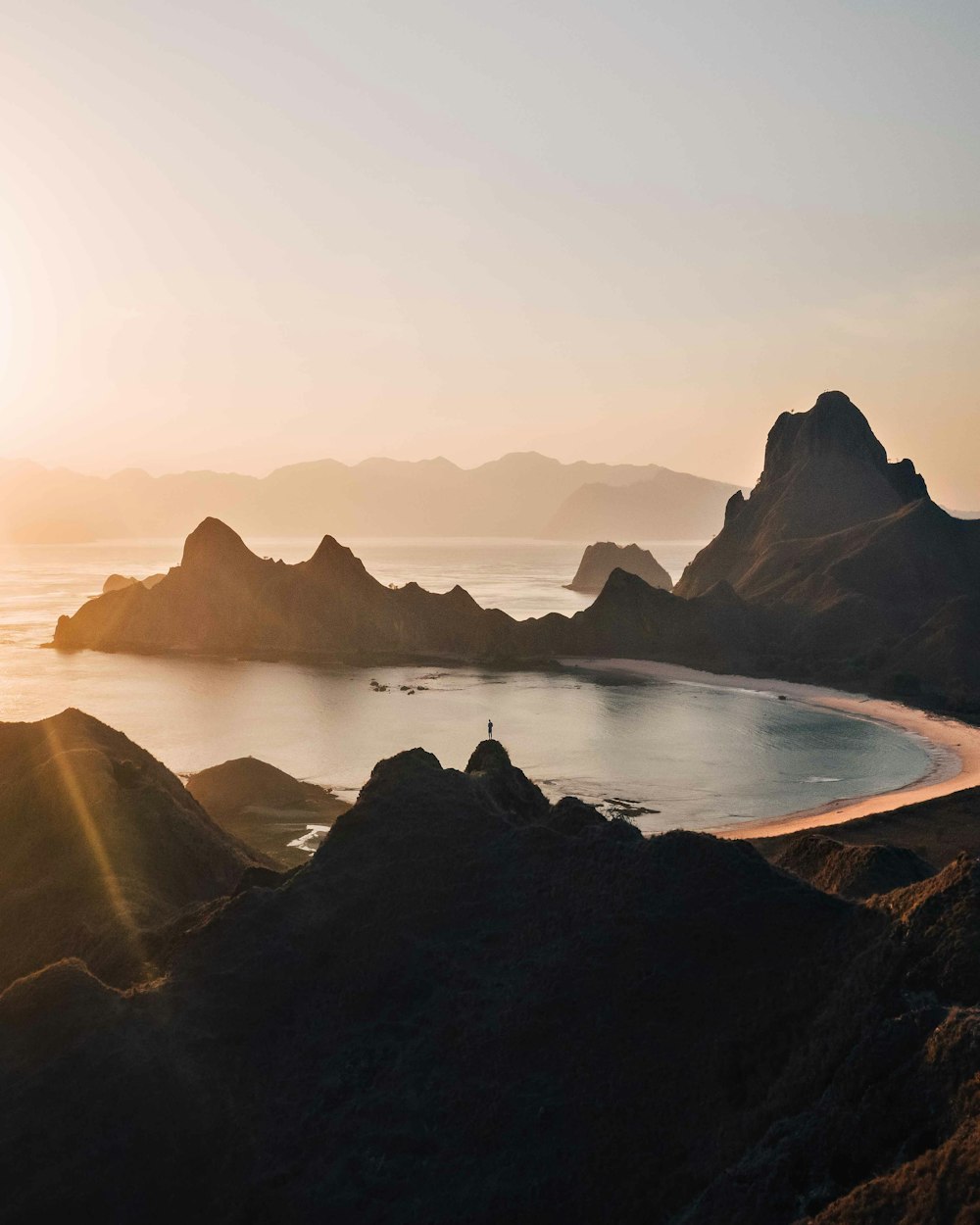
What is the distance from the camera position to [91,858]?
32938mm

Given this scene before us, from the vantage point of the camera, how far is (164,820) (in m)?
36.3

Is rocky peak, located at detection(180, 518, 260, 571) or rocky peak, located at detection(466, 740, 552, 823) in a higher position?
rocky peak, located at detection(180, 518, 260, 571)

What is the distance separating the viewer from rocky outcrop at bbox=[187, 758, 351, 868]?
57.5 metres

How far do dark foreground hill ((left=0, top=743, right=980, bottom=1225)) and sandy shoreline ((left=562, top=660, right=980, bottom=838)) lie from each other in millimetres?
38747

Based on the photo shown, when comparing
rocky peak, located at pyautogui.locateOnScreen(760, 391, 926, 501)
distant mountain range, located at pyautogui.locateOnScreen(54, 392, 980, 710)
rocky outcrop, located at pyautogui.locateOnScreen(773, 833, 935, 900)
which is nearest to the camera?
rocky outcrop, located at pyautogui.locateOnScreen(773, 833, 935, 900)

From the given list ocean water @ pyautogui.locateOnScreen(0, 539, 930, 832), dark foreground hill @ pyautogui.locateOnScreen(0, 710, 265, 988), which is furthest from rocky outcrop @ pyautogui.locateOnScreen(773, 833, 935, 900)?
ocean water @ pyautogui.locateOnScreen(0, 539, 930, 832)

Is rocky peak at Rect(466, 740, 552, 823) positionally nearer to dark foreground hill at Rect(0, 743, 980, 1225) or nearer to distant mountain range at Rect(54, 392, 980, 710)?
dark foreground hill at Rect(0, 743, 980, 1225)

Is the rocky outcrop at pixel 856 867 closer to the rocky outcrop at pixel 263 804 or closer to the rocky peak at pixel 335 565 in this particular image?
the rocky outcrop at pixel 263 804

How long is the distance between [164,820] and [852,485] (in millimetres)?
143200

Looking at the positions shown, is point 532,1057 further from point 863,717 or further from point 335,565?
point 335,565

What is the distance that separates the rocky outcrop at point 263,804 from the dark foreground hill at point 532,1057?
33.0 meters

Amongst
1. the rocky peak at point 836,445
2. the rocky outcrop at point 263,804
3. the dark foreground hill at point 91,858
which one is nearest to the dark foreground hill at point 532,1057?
the dark foreground hill at point 91,858

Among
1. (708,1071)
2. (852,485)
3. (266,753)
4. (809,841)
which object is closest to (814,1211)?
(708,1071)

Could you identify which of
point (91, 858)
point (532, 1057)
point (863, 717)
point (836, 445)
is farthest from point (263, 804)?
point (836, 445)
